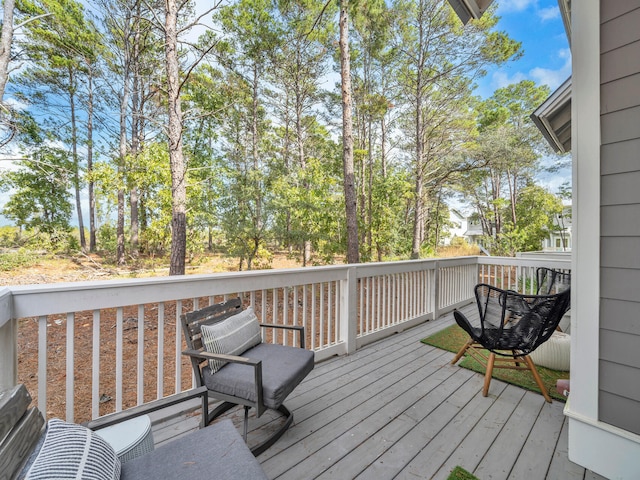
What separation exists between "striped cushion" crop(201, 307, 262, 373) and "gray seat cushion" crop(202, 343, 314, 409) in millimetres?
71

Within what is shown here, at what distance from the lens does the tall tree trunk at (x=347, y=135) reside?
5934 mm

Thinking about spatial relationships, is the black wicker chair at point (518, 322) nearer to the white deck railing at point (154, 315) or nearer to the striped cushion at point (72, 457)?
the white deck railing at point (154, 315)

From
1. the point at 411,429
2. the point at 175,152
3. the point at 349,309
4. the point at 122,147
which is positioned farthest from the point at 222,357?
the point at 122,147

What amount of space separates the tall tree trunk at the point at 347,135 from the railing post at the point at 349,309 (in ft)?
11.7

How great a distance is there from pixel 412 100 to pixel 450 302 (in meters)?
8.31

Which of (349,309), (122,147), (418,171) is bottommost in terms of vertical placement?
(349,309)

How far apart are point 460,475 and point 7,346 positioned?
2.48 meters

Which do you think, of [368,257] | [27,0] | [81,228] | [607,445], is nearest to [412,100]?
[368,257]

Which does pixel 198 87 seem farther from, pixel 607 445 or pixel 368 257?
pixel 607 445

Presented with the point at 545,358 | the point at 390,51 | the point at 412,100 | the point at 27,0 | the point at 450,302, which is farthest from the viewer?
the point at 412,100

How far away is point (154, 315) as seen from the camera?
5742 millimetres

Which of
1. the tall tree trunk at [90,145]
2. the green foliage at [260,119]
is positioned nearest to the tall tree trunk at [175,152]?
the green foliage at [260,119]

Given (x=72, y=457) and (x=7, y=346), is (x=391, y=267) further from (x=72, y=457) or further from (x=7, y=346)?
(x=7, y=346)

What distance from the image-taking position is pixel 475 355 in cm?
290
